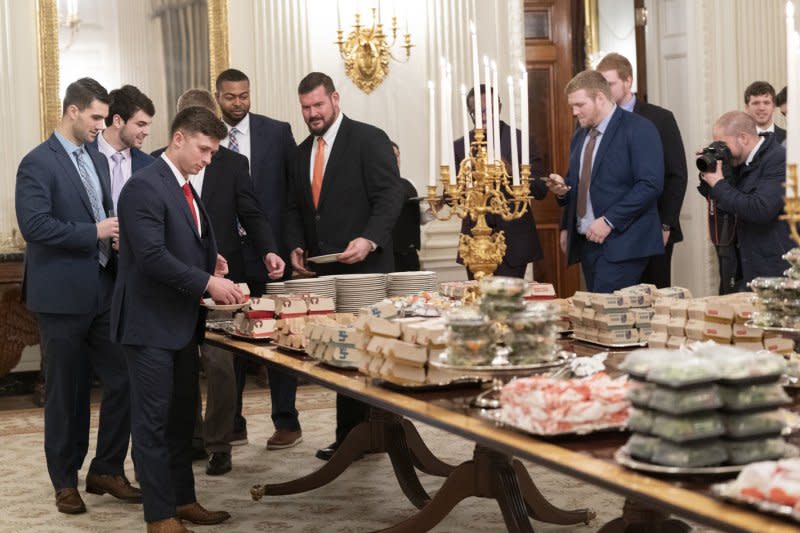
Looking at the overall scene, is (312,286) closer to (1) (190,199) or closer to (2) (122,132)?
(1) (190,199)

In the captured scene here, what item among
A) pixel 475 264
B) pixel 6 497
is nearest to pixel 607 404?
pixel 475 264

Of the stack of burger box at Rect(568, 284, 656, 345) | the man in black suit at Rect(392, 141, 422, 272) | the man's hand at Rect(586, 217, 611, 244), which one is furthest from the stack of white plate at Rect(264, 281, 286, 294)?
the man in black suit at Rect(392, 141, 422, 272)

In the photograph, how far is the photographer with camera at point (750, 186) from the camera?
5.59 meters

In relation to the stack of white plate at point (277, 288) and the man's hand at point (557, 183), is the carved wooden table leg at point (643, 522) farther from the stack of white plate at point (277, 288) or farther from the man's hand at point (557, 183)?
the man's hand at point (557, 183)

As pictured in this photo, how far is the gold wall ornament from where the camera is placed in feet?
27.9

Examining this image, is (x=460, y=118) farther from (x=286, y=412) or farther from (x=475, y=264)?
(x=475, y=264)

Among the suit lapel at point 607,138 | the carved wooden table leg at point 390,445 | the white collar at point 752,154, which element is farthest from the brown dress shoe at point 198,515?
the white collar at point 752,154

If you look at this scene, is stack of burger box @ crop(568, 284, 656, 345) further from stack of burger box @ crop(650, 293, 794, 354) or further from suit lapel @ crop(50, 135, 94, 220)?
suit lapel @ crop(50, 135, 94, 220)

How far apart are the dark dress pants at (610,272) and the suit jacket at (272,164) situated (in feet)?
4.85

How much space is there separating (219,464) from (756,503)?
13.0 ft

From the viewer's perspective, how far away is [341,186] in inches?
224

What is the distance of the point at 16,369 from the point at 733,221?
15.2 ft

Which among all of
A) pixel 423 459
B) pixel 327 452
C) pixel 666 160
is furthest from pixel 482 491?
pixel 666 160

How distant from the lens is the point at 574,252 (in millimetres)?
6098
